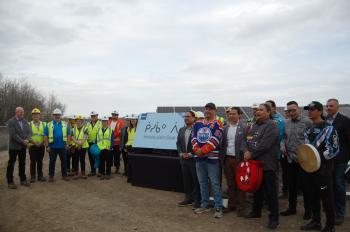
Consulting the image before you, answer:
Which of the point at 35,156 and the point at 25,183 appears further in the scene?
the point at 35,156

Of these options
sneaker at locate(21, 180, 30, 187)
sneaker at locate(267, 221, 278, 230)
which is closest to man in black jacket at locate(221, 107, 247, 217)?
sneaker at locate(267, 221, 278, 230)

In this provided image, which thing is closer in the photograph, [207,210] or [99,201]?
[207,210]

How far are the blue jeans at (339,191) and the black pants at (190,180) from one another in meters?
2.62

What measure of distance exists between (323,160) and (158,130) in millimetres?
4668

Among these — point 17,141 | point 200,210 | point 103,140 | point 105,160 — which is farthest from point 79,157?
point 200,210

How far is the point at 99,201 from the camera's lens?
7.48m

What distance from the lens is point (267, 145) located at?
18.0 feet

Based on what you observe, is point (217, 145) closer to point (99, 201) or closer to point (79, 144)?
point (99, 201)

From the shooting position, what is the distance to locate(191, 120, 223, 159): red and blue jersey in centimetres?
611

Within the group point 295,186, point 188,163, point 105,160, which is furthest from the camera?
point 105,160

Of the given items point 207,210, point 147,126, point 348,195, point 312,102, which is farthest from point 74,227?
point 348,195

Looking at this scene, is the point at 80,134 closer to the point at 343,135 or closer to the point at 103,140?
the point at 103,140

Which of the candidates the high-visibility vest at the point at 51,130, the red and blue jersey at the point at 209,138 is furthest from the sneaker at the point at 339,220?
the high-visibility vest at the point at 51,130

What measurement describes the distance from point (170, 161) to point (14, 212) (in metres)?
3.58
